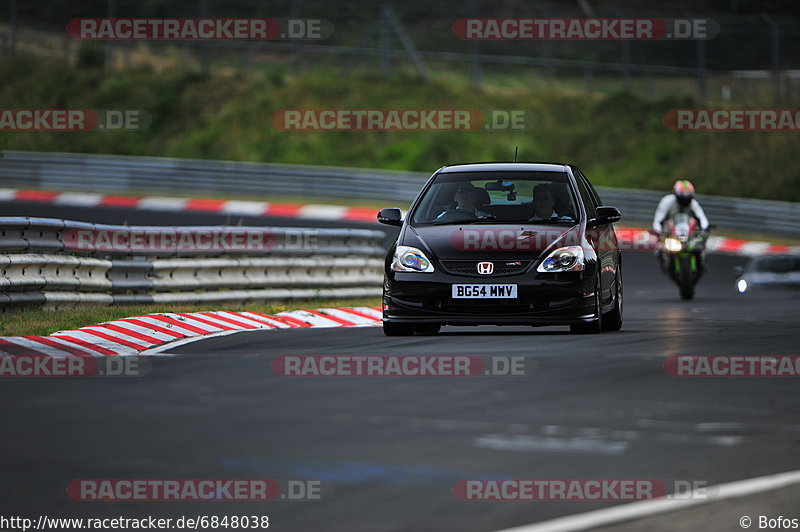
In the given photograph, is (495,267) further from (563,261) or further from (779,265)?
(779,265)

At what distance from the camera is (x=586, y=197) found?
1402 centimetres

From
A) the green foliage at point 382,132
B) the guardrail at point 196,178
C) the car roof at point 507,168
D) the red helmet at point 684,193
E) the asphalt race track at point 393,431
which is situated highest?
the green foliage at point 382,132

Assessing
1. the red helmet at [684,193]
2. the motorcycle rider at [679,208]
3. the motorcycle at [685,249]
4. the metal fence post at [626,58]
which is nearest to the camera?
the motorcycle at [685,249]

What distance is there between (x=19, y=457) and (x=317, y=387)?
273cm

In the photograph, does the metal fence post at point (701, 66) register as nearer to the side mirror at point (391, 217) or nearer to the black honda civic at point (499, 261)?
the black honda civic at point (499, 261)

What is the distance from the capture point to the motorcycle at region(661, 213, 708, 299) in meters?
20.7

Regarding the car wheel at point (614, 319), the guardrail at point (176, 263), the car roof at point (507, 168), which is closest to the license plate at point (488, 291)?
the car roof at point (507, 168)

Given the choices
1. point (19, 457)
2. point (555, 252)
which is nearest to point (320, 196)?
point (555, 252)

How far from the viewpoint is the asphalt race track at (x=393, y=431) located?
20.8 feet

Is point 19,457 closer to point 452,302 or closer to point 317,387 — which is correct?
point 317,387

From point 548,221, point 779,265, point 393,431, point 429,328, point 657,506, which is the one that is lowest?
point 657,506

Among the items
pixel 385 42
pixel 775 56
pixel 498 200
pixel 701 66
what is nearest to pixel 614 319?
pixel 498 200

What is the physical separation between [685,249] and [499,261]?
8.63m

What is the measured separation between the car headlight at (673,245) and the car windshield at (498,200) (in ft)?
23.7
